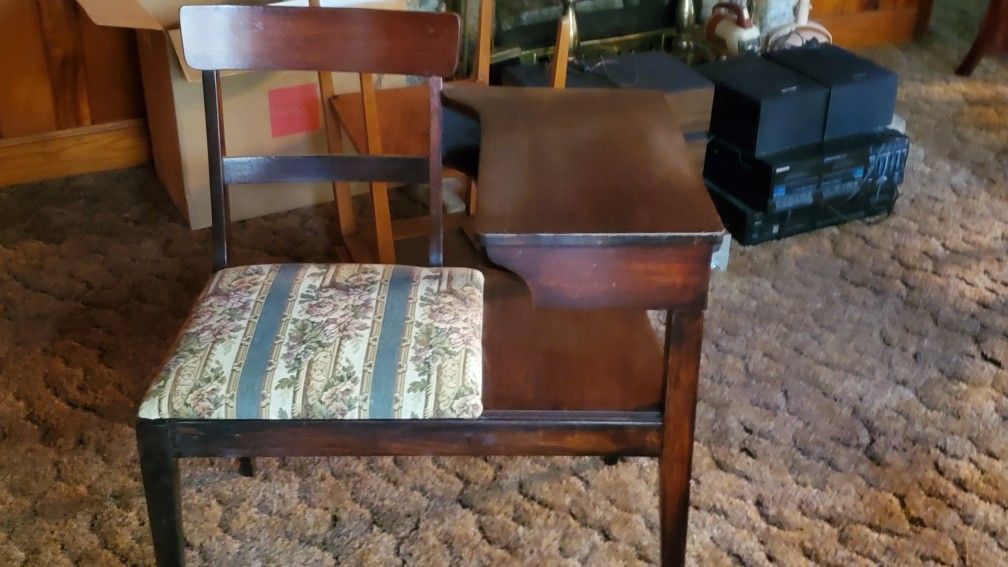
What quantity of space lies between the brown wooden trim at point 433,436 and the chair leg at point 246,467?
1.48ft

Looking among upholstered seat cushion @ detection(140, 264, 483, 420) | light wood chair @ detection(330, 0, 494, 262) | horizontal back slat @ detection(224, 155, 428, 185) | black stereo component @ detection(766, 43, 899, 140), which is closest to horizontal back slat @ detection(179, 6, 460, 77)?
horizontal back slat @ detection(224, 155, 428, 185)

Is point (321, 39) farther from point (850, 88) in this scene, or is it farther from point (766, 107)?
point (850, 88)

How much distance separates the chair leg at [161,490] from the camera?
122 cm

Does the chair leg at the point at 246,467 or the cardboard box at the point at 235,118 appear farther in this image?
the cardboard box at the point at 235,118

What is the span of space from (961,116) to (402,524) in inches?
90.6

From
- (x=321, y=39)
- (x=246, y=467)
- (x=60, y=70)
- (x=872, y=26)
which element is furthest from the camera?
(x=872, y=26)

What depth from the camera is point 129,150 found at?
8.94 ft

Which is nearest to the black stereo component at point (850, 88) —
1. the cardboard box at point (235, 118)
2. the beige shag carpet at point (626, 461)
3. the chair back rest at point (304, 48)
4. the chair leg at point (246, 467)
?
the beige shag carpet at point (626, 461)

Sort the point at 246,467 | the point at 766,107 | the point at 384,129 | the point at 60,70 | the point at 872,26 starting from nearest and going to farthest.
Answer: the point at 246,467
the point at 384,129
the point at 766,107
the point at 60,70
the point at 872,26

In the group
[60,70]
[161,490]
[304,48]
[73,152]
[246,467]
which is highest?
[304,48]

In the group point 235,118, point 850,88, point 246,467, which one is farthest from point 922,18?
point 246,467

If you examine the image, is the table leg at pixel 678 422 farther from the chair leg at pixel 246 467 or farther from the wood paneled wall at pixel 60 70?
the wood paneled wall at pixel 60 70

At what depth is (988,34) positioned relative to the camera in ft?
10.7

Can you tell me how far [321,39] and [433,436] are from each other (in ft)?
1.85
